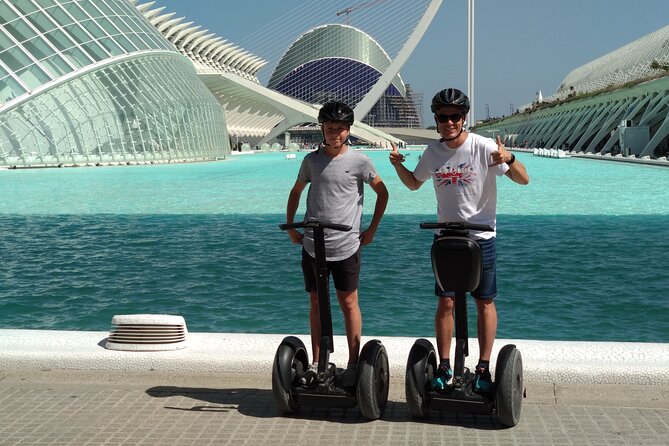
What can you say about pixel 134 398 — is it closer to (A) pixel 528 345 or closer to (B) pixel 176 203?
(A) pixel 528 345

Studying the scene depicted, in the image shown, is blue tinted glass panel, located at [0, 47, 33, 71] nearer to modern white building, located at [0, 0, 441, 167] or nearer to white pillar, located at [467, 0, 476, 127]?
modern white building, located at [0, 0, 441, 167]

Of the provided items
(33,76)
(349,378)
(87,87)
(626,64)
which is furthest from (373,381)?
(626,64)

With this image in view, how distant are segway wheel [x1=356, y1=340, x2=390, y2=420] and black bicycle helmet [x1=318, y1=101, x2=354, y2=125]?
3.26 ft

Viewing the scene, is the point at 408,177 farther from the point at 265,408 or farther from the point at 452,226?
the point at 265,408

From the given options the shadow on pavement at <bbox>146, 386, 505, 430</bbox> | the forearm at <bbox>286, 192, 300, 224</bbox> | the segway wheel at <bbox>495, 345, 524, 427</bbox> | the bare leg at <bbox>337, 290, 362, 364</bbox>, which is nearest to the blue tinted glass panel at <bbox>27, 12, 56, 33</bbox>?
the forearm at <bbox>286, 192, 300, 224</bbox>

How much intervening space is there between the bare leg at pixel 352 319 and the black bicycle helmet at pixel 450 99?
0.91 meters

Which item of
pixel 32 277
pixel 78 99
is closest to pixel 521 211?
pixel 32 277

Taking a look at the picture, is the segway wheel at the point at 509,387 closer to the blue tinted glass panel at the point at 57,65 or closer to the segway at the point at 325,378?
the segway at the point at 325,378

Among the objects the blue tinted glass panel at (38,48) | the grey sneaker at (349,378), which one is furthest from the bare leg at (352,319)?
the blue tinted glass panel at (38,48)

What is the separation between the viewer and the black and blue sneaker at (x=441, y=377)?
376 cm

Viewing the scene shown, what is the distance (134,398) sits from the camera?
13.3 feet

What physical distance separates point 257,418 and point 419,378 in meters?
0.72

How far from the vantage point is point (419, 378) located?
3695 millimetres

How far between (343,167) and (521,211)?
12.2 m
